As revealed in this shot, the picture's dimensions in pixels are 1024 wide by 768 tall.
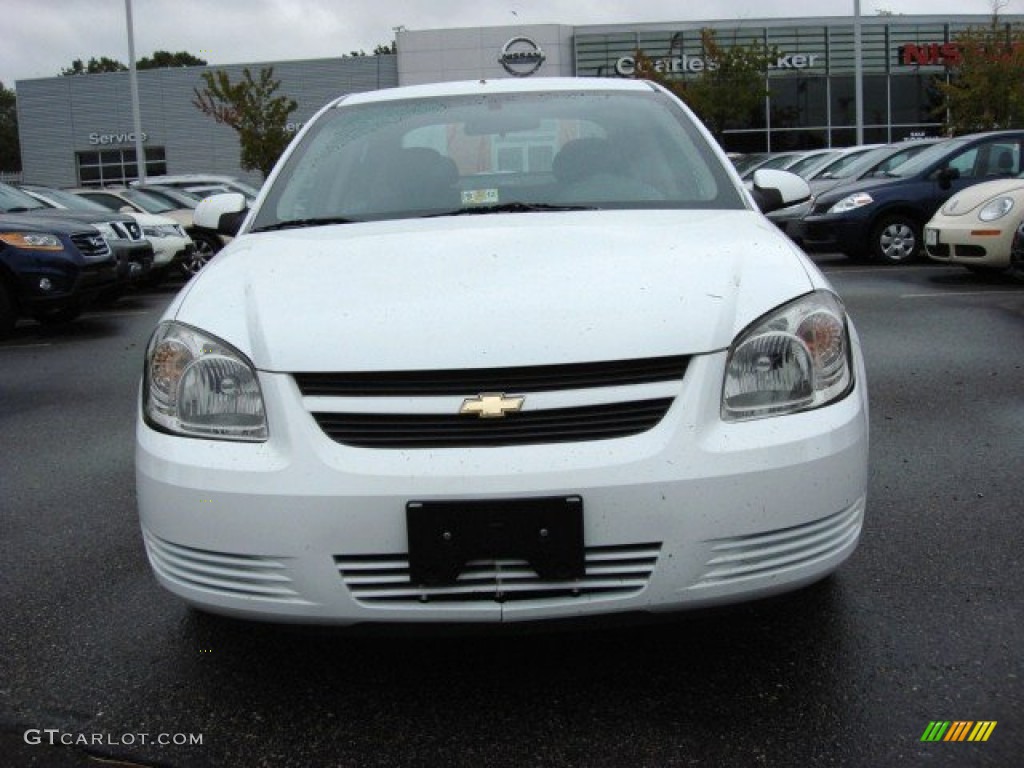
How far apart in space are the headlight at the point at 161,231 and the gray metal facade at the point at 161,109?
2933 cm

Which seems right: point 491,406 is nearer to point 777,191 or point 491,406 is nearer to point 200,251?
point 777,191

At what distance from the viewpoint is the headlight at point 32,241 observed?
9.22 meters

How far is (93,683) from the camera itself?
2672 mm

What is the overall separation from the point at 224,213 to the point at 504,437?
228cm

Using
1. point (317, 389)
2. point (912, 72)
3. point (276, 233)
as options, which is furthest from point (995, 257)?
point (912, 72)

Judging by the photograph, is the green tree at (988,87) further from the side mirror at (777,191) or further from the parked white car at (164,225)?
the side mirror at (777,191)

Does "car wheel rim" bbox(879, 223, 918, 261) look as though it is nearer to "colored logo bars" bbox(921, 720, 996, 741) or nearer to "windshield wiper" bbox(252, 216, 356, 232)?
"windshield wiper" bbox(252, 216, 356, 232)

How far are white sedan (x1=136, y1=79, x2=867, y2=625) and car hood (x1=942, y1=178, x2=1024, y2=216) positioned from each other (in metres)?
8.12

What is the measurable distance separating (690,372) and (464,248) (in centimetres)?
77

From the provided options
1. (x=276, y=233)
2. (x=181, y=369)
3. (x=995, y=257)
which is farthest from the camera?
(x=995, y=257)

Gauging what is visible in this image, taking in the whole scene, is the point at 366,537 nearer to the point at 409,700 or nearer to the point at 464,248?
the point at 409,700

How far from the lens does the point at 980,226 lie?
9.70 meters

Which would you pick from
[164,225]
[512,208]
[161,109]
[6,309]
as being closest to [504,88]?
[512,208]

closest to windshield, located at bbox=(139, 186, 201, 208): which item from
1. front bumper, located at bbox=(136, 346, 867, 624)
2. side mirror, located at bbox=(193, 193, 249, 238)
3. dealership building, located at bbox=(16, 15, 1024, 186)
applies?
side mirror, located at bbox=(193, 193, 249, 238)
